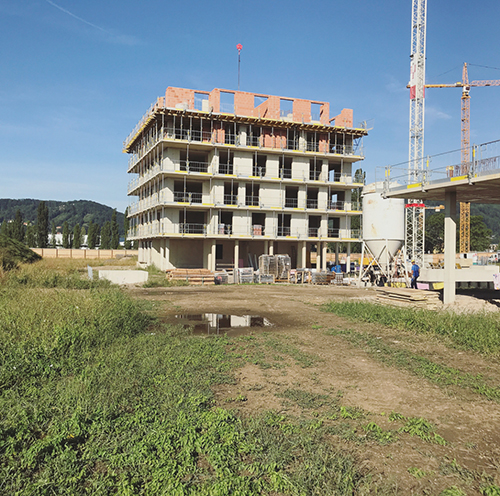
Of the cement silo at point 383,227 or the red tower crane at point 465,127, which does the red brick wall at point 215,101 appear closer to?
the cement silo at point 383,227

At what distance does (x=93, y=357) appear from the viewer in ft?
25.2

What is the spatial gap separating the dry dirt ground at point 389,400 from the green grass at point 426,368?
6.7 inches

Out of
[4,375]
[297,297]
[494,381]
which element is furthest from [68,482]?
[297,297]

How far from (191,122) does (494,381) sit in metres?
31.9

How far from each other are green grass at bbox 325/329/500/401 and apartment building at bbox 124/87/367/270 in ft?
84.5

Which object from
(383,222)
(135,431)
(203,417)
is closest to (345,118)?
(383,222)

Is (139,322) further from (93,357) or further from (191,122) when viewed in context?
(191,122)

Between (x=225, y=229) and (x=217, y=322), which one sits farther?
(x=225, y=229)

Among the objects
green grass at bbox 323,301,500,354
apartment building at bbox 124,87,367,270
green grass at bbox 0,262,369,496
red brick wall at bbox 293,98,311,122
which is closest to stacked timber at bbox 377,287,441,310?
green grass at bbox 323,301,500,354

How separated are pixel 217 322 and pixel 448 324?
22.4ft

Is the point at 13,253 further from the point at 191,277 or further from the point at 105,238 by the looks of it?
the point at 105,238

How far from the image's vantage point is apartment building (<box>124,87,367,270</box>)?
35.2 metres

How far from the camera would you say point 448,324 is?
11195mm

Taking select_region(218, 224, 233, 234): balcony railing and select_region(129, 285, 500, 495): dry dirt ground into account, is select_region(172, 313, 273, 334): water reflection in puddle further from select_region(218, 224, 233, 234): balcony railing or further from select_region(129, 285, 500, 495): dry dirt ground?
select_region(218, 224, 233, 234): balcony railing
